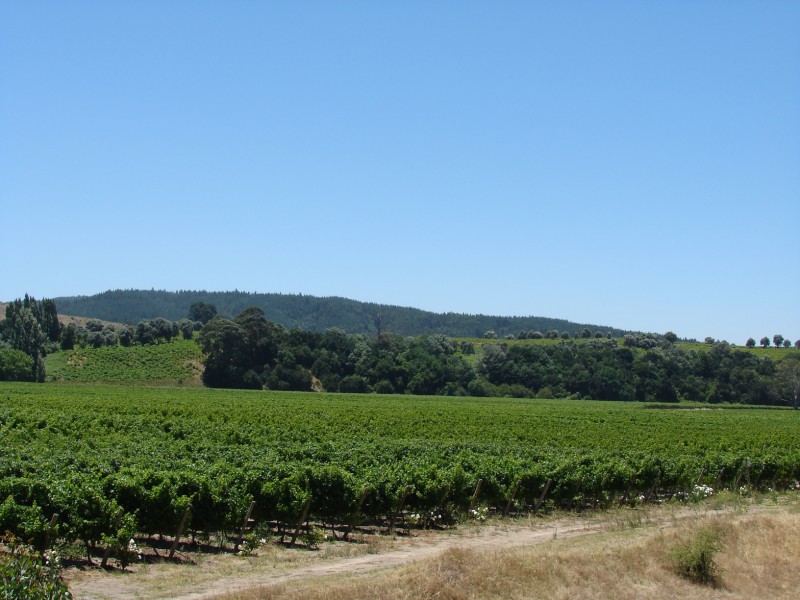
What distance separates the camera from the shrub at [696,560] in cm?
1630

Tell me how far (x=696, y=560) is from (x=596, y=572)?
2.47 meters

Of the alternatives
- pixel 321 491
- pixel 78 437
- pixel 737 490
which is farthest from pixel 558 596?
pixel 78 437

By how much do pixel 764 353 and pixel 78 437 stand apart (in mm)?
152806

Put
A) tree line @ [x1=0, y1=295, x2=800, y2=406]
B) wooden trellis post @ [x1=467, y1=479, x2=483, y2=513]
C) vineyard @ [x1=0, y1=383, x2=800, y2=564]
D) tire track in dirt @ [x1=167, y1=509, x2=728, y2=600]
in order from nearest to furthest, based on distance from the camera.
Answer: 1. tire track in dirt @ [x1=167, y1=509, x2=728, y2=600]
2. vineyard @ [x1=0, y1=383, x2=800, y2=564]
3. wooden trellis post @ [x1=467, y1=479, x2=483, y2=513]
4. tree line @ [x1=0, y1=295, x2=800, y2=406]

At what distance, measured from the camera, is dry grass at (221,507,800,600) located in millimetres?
13070

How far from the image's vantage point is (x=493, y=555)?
582 inches

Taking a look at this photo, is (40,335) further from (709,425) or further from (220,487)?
(220,487)

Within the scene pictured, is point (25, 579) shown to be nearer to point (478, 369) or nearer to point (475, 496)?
point (475, 496)

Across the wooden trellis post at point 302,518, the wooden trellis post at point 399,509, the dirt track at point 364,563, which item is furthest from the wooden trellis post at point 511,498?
the wooden trellis post at point 302,518

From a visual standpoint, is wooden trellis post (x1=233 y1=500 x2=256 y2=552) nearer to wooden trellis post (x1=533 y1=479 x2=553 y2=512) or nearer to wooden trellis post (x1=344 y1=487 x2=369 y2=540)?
wooden trellis post (x1=344 y1=487 x2=369 y2=540)

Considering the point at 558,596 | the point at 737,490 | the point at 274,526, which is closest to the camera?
the point at 558,596

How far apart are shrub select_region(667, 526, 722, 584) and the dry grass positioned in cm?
16

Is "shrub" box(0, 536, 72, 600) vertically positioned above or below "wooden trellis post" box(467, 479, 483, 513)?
above

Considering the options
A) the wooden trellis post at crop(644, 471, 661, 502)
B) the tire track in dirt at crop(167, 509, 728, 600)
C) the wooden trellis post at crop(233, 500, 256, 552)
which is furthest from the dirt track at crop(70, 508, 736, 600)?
the wooden trellis post at crop(644, 471, 661, 502)
